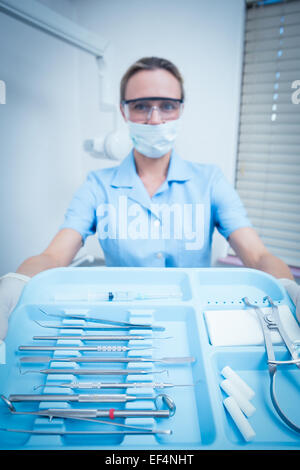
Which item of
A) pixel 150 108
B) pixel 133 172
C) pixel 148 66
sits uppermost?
pixel 148 66

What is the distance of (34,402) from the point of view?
32 cm

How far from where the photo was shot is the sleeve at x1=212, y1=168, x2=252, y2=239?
0.78 meters

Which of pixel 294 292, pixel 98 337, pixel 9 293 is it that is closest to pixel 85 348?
pixel 98 337

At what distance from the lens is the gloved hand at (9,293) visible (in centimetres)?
44

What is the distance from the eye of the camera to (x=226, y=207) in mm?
810

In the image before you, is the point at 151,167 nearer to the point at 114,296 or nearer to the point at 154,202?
the point at 154,202

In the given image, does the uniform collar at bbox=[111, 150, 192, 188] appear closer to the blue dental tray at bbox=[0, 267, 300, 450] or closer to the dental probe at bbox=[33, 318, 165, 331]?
the blue dental tray at bbox=[0, 267, 300, 450]

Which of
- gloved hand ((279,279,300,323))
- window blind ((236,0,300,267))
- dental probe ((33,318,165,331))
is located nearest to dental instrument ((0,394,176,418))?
dental probe ((33,318,165,331))

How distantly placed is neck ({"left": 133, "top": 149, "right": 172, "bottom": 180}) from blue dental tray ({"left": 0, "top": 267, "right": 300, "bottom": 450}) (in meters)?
0.44

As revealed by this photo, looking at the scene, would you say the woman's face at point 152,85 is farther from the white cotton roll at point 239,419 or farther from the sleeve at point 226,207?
the white cotton roll at point 239,419

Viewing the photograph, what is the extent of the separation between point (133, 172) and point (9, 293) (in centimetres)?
50

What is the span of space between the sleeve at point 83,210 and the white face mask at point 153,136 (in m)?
0.18

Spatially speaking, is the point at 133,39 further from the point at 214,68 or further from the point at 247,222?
the point at 247,222

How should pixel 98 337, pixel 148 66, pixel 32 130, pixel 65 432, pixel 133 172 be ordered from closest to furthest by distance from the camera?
pixel 65 432, pixel 98 337, pixel 32 130, pixel 148 66, pixel 133 172
